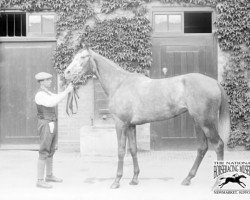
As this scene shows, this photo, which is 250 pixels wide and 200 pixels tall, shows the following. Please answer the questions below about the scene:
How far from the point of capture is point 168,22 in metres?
10.5

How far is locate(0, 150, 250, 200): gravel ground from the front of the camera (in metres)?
5.99

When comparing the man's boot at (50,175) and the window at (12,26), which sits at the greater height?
the window at (12,26)

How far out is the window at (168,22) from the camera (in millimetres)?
10508

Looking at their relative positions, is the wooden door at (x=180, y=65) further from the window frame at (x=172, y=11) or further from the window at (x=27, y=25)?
the window at (x=27, y=25)

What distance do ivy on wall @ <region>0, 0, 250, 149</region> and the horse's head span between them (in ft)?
11.8

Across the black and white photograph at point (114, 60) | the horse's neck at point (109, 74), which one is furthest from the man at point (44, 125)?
the black and white photograph at point (114, 60)

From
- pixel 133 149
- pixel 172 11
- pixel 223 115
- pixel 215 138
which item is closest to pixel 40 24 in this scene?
pixel 172 11

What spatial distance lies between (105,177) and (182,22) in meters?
4.97

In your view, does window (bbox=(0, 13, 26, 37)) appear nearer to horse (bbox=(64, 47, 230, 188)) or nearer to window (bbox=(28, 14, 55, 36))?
window (bbox=(28, 14, 55, 36))

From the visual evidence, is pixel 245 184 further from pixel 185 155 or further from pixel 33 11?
pixel 33 11

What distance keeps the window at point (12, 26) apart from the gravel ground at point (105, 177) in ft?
9.83

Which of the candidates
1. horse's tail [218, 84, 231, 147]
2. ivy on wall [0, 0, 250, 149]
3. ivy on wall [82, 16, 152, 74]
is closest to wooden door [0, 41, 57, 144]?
ivy on wall [0, 0, 250, 149]

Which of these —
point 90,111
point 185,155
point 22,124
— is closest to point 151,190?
point 185,155

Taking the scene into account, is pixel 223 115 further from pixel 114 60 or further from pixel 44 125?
pixel 114 60
